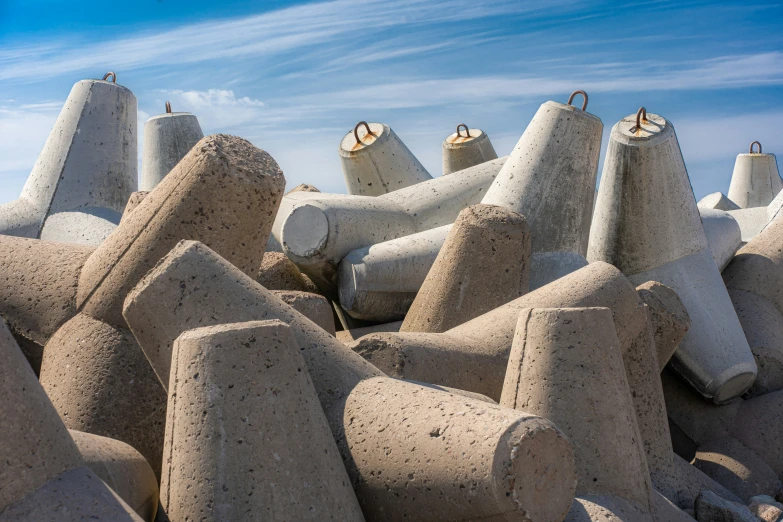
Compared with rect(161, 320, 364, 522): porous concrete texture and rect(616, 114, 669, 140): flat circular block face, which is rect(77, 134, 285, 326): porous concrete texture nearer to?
rect(161, 320, 364, 522): porous concrete texture

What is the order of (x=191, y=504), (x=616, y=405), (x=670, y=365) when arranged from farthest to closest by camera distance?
(x=670, y=365) → (x=616, y=405) → (x=191, y=504)

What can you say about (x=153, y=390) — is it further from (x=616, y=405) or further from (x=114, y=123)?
(x=114, y=123)

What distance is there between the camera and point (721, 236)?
547cm

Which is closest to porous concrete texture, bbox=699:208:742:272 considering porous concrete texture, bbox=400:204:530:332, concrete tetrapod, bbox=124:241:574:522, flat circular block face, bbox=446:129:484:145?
porous concrete texture, bbox=400:204:530:332

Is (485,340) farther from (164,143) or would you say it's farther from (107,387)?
(164,143)

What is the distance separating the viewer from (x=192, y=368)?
209 centimetres

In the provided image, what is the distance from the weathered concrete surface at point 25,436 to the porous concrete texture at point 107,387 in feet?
2.66

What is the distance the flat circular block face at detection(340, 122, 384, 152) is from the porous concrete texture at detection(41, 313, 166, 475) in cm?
379

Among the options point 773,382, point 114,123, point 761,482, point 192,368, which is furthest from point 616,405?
point 114,123

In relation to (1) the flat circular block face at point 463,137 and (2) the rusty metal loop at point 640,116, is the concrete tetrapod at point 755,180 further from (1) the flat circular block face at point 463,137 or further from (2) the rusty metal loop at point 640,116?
(2) the rusty metal loop at point 640,116

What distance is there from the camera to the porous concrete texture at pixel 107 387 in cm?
280

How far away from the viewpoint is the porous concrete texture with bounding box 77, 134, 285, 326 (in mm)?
2943

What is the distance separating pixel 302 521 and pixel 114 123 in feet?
14.1

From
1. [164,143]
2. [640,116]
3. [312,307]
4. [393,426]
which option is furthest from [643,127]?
[164,143]
